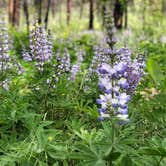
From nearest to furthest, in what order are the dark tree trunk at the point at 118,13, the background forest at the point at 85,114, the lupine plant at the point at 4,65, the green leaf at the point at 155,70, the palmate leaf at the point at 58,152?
1. the background forest at the point at 85,114
2. the palmate leaf at the point at 58,152
3. the green leaf at the point at 155,70
4. the lupine plant at the point at 4,65
5. the dark tree trunk at the point at 118,13

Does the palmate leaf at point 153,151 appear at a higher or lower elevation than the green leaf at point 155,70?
lower

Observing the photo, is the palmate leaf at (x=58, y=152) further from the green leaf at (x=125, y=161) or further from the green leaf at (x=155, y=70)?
the green leaf at (x=155, y=70)

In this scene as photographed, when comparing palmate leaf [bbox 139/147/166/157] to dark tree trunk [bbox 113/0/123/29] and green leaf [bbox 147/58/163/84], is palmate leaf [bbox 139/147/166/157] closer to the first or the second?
green leaf [bbox 147/58/163/84]

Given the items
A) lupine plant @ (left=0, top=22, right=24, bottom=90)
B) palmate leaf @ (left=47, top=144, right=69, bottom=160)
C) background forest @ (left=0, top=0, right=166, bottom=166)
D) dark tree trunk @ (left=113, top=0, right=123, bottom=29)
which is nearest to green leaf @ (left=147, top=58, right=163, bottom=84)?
background forest @ (left=0, top=0, right=166, bottom=166)

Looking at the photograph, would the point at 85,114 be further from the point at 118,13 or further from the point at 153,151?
the point at 118,13

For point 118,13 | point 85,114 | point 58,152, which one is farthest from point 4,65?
point 118,13

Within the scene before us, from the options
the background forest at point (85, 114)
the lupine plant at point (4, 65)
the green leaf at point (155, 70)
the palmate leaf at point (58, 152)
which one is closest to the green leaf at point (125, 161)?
the background forest at point (85, 114)

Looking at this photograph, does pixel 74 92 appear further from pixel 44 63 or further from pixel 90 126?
pixel 90 126

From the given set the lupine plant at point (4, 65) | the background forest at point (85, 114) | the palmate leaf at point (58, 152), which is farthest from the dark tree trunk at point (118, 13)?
the palmate leaf at point (58, 152)

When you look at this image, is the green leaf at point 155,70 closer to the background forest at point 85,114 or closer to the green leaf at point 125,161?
the background forest at point 85,114

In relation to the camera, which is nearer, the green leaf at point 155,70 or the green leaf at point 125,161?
the green leaf at point 125,161

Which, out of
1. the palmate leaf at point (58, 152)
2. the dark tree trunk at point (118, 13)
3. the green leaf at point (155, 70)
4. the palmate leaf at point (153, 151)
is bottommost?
the palmate leaf at point (58, 152)

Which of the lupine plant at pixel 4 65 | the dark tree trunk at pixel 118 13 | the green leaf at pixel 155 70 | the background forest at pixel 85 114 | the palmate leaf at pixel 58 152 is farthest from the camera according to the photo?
the dark tree trunk at pixel 118 13

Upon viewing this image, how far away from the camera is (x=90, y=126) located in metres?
3.72
